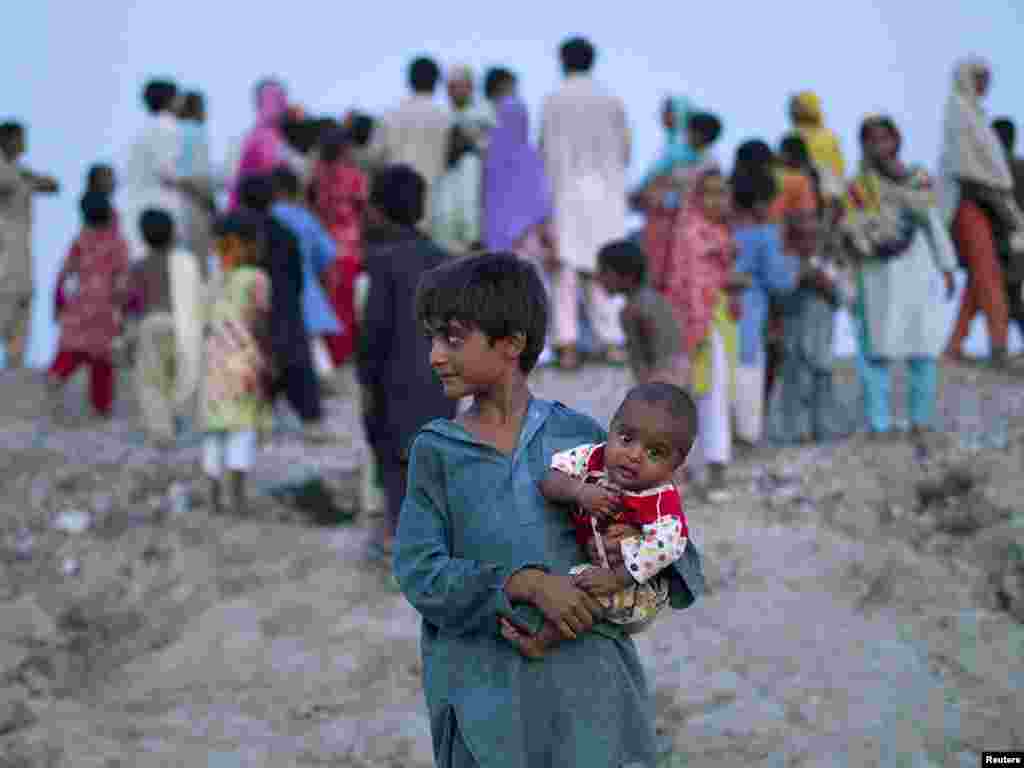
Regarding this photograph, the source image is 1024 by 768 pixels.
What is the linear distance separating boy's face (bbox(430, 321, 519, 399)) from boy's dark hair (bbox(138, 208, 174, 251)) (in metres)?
6.11

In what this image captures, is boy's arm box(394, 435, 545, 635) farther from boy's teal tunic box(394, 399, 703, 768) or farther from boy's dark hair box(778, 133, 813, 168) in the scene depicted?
boy's dark hair box(778, 133, 813, 168)

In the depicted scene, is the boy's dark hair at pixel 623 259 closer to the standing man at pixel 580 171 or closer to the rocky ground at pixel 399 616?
the rocky ground at pixel 399 616

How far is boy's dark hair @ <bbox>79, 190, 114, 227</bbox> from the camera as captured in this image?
358 inches

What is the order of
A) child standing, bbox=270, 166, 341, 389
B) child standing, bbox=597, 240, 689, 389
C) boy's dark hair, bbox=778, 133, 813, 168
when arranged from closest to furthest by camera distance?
1. child standing, bbox=597, 240, 689, 389
2. child standing, bbox=270, 166, 341, 389
3. boy's dark hair, bbox=778, 133, 813, 168

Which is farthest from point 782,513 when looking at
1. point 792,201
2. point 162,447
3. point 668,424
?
point 668,424

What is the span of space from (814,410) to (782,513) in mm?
1350

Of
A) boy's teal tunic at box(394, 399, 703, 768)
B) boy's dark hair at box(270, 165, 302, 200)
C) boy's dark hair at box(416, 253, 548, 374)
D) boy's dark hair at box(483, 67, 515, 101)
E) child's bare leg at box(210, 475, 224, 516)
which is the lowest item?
child's bare leg at box(210, 475, 224, 516)

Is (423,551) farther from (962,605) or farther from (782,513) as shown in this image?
Result: (782,513)

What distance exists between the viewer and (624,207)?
9.28 metres

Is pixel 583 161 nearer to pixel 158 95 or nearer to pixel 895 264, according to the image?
pixel 895 264

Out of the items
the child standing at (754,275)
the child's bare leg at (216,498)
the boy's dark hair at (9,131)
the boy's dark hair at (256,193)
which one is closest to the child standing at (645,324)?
the child standing at (754,275)

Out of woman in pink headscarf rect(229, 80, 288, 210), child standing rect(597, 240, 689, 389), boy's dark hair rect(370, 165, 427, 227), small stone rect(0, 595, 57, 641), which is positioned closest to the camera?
boy's dark hair rect(370, 165, 427, 227)

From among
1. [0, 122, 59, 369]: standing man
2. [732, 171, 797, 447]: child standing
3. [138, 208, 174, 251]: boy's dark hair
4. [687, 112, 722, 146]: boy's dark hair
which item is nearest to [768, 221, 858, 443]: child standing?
[732, 171, 797, 447]: child standing

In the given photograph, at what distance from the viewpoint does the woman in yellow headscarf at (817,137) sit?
8953 millimetres
